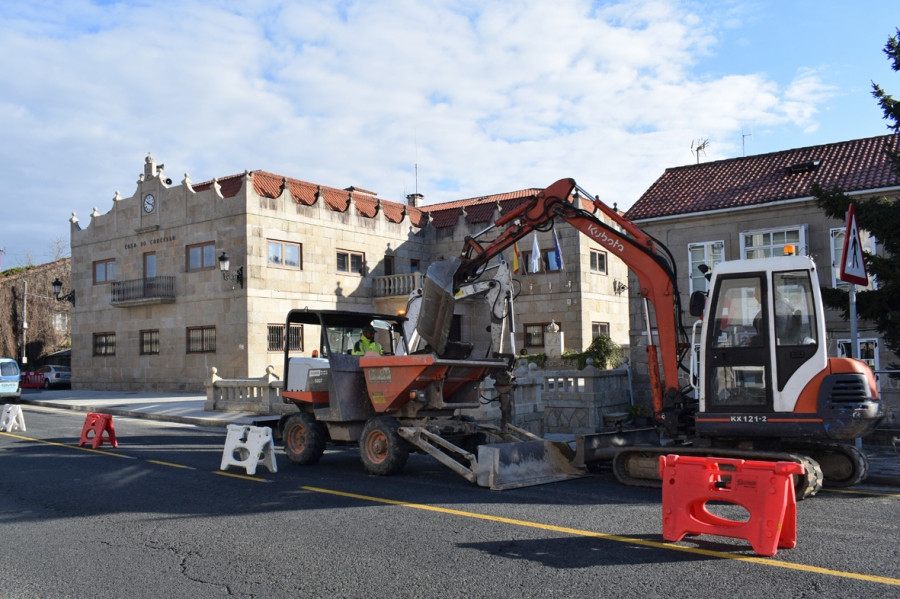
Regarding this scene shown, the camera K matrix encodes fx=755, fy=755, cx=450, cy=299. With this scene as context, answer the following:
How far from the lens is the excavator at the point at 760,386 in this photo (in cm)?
871

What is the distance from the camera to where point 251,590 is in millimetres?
5590

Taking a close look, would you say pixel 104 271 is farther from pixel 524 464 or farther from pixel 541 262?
pixel 524 464

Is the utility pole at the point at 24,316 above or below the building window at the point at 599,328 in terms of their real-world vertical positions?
above

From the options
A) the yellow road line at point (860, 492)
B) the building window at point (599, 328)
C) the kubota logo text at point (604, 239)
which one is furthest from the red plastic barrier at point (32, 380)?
the yellow road line at point (860, 492)

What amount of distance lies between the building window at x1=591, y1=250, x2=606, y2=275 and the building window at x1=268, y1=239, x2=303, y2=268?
1303 cm

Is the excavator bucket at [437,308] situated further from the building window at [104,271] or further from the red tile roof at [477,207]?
the building window at [104,271]

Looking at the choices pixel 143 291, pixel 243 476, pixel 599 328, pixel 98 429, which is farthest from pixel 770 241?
pixel 143 291

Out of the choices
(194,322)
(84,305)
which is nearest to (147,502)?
(194,322)

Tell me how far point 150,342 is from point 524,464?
91.3ft

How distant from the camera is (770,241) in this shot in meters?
20.4

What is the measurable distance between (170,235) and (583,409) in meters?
22.8

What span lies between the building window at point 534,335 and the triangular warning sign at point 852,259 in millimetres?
22832

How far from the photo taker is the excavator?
8.71 m

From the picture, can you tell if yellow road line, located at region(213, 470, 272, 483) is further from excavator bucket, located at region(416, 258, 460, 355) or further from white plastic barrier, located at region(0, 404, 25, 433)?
white plastic barrier, located at region(0, 404, 25, 433)
